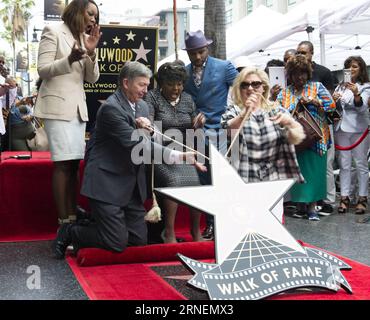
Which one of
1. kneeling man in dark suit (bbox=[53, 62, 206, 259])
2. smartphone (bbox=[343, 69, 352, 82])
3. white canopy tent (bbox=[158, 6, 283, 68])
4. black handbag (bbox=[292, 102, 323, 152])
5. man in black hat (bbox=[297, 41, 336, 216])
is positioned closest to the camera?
kneeling man in dark suit (bbox=[53, 62, 206, 259])

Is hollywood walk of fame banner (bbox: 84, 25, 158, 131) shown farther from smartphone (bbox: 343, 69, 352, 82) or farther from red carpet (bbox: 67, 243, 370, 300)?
red carpet (bbox: 67, 243, 370, 300)

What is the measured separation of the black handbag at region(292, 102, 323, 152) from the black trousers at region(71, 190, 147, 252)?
7.76ft

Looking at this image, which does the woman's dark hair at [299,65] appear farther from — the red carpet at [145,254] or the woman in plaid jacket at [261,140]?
the red carpet at [145,254]

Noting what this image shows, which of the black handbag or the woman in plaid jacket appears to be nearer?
the woman in plaid jacket

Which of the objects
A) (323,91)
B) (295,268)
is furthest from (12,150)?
(295,268)

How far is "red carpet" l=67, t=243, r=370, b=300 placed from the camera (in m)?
3.83

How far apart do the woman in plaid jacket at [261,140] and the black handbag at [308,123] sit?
2065 mm

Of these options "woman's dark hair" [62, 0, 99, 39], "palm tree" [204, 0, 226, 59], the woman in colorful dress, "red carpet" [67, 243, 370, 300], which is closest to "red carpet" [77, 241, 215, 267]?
"red carpet" [67, 243, 370, 300]

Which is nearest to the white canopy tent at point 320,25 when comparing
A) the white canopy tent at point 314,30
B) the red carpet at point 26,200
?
the white canopy tent at point 314,30

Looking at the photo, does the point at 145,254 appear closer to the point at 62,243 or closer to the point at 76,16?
the point at 62,243

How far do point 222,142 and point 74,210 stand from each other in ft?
4.55

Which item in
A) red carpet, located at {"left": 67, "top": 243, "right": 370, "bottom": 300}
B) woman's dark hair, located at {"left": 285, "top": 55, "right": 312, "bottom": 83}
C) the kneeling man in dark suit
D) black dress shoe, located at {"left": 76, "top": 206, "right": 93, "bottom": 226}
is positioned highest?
woman's dark hair, located at {"left": 285, "top": 55, "right": 312, "bottom": 83}

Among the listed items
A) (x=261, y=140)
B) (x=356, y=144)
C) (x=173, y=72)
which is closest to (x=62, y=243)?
(x=173, y=72)

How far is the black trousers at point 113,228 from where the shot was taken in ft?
15.4
